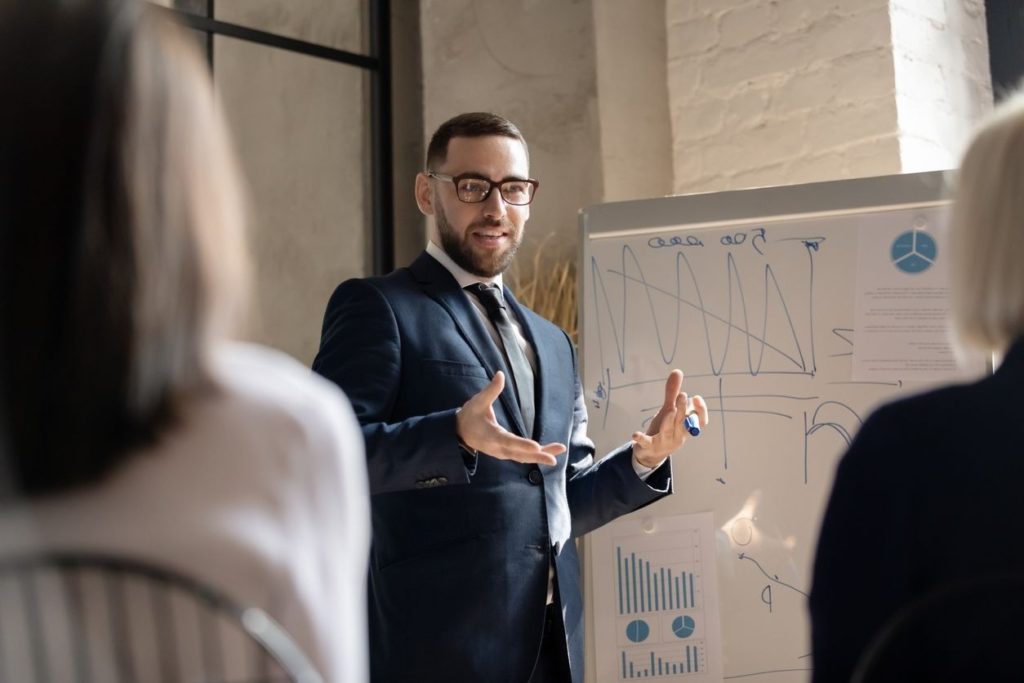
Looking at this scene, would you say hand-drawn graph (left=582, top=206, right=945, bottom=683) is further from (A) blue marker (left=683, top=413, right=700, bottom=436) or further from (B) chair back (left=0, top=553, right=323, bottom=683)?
(B) chair back (left=0, top=553, right=323, bottom=683)

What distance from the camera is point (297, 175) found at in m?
4.72

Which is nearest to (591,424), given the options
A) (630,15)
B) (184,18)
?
(630,15)

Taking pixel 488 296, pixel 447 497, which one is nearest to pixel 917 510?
pixel 447 497

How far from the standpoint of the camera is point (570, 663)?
222 cm

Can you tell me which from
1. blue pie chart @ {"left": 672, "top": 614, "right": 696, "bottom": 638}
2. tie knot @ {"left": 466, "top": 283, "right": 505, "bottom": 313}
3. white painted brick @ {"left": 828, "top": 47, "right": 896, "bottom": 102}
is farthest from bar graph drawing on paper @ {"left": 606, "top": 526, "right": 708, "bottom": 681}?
white painted brick @ {"left": 828, "top": 47, "right": 896, "bottom": 102}

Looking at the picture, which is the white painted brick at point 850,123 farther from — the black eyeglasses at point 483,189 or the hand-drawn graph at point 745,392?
the black eyeglasses at point 483,189

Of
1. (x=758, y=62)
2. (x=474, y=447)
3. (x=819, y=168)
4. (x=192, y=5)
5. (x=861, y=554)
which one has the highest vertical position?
(x=192, y=5)

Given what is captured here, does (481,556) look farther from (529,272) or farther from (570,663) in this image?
(529,272)

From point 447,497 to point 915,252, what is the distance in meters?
1.19

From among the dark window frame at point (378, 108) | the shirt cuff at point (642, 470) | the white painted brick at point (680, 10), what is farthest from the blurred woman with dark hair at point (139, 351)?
the dark window frame at point (378, 108)

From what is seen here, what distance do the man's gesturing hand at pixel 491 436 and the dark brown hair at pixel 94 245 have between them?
114 centimetres

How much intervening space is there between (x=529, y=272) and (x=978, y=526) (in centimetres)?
318

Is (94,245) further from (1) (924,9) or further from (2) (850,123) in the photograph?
(1) (924,9)

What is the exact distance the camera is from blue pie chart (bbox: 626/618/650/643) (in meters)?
2.52
